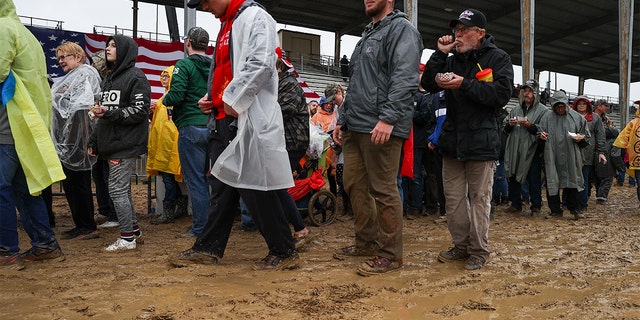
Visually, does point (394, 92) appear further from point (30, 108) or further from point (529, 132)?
point (529, 132)

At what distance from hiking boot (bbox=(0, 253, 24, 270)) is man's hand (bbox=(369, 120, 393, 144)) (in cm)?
250

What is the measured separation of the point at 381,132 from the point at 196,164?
1.92 metres

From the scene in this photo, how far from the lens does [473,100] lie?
10.8 ft

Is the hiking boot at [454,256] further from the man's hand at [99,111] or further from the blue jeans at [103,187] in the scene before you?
the blue jeans at [103,187]

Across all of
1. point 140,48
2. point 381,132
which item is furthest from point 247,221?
point 140,48

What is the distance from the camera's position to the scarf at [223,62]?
328 cm

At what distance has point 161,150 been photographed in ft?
17.9

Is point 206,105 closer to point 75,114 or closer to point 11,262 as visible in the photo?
point 11,262

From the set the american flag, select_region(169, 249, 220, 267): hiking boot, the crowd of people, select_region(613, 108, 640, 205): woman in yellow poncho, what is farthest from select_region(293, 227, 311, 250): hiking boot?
the american flag

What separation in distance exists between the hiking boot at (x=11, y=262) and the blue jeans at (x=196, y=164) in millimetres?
1392

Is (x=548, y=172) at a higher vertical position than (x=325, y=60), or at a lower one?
lower

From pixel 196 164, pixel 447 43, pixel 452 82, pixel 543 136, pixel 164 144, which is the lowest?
pixel 196 164

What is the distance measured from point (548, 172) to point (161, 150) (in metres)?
4.66

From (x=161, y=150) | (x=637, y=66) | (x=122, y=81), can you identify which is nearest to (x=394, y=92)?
(x=122, y=81)
